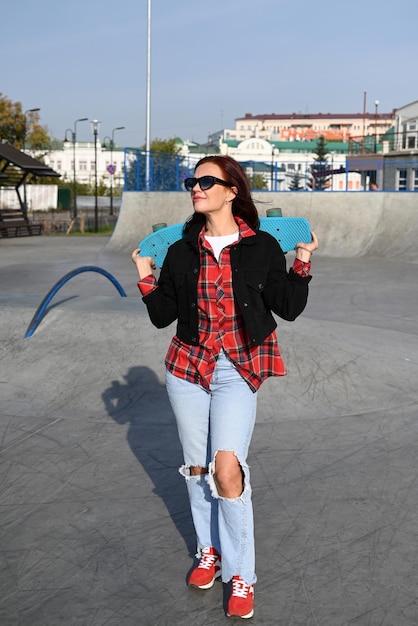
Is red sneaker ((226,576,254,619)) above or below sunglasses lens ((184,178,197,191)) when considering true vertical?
below

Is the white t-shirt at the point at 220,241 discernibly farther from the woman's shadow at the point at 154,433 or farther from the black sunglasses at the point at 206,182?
the woman's shadow at the point at 154,433

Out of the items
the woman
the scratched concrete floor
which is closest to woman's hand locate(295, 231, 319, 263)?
the woman

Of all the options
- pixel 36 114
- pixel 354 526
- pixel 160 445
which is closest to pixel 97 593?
pixel 354 526

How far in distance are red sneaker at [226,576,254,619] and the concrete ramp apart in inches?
698

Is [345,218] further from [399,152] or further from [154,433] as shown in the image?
[399,152]

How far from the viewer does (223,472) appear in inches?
125

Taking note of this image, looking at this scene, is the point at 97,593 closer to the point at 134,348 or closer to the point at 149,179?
the point at 134,348

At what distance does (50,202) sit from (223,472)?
55683 millimetres

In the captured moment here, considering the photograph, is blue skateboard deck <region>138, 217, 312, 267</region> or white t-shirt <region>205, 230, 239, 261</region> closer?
white t-shirt <region>205, 230, 239, 261</region>

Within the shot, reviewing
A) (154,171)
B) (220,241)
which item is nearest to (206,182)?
(220,241)

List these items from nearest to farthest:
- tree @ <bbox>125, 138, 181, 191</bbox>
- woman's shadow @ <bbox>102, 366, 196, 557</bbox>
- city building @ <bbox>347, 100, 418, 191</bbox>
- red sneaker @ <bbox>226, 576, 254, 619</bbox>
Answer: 1. red sneaker @ <bbox>226, 576, 254, 619</bbox>
2. woman's shadow @ <bbox>102, 366, 196, 557</bbox>
3. tree @ <bbox>125, 138, 181, 191</bbox>
4. city building @ <bbox>347, 100, 418, 191</bbox>

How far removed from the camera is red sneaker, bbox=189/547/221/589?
347 centimetres

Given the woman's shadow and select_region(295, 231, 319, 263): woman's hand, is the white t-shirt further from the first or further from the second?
the woman's shadow

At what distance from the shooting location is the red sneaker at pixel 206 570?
11.4 ft
